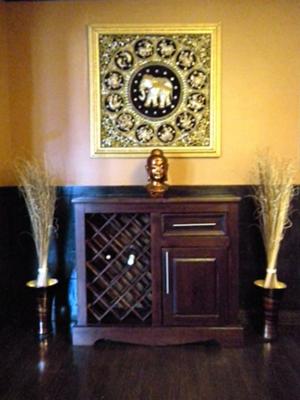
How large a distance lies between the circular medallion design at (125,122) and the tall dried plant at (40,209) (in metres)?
0.70

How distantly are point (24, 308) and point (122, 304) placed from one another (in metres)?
0.93

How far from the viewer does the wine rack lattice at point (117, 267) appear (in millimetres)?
2966

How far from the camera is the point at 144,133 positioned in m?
3.28

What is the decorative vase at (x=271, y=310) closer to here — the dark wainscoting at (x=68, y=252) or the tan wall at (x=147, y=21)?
the dark wainscoting at (x=68, y=252)

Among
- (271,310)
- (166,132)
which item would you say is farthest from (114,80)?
(271,310)

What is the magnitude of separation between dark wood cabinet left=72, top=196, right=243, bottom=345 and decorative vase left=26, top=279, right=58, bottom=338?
0.97 feet

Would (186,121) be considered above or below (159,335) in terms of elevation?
above

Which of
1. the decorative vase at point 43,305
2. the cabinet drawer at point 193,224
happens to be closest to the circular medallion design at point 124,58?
the cabinet drawer at point 193,224

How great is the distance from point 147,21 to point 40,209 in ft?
5.38

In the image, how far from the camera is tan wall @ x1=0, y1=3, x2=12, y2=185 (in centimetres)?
320

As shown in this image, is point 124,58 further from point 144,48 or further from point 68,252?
point 68,252

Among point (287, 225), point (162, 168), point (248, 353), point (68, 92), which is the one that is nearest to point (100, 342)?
point (248, 353)

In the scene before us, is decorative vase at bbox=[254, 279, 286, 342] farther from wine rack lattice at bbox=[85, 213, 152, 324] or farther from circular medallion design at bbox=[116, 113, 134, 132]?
circular medallion design at bbox=[116, 113, 134, 132]

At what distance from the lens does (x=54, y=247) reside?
3369 mm
